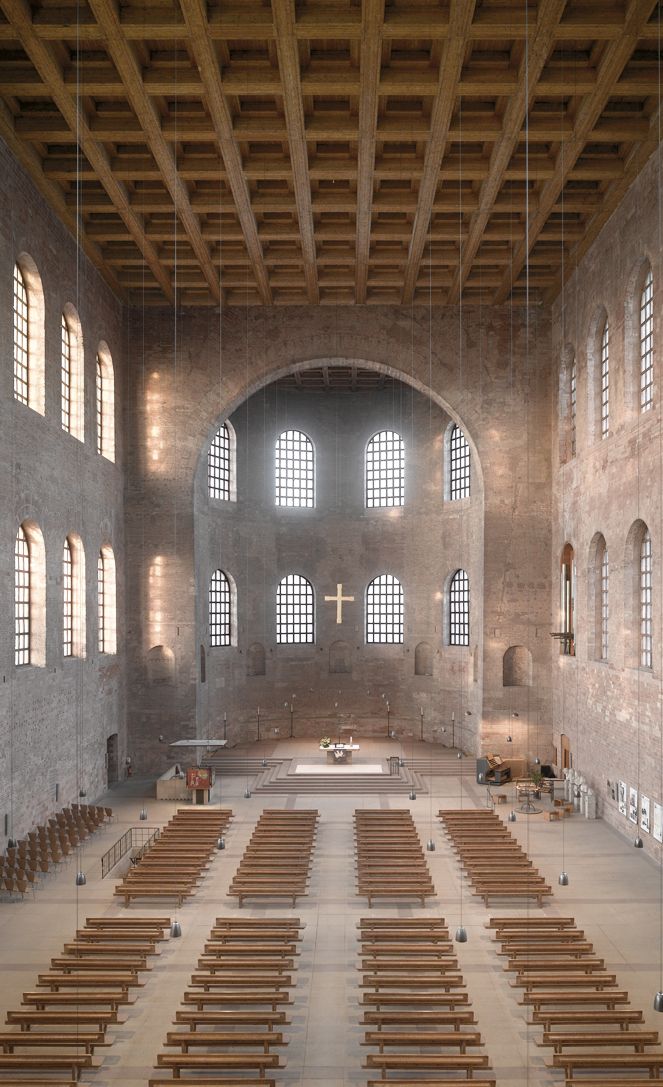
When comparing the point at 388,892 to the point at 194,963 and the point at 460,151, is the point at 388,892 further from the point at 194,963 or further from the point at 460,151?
the point at 460,151

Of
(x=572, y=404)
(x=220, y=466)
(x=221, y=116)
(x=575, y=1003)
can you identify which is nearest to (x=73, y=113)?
(x=221, y=116)

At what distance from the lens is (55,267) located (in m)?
22.1

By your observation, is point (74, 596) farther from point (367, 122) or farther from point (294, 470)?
point (294, 470)

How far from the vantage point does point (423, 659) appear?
3553 centimetres

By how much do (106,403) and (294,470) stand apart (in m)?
11.2

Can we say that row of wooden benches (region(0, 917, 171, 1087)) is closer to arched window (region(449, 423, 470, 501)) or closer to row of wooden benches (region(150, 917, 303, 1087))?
row of wooden benches (region(150, 917, 303, 1087))

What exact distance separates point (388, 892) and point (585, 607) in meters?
11.2

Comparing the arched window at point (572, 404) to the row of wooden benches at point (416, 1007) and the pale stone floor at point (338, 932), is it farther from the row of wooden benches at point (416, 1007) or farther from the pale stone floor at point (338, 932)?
the row of wooden benches at point (416, 1007)

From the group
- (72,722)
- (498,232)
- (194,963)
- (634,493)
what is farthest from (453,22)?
(72,722)

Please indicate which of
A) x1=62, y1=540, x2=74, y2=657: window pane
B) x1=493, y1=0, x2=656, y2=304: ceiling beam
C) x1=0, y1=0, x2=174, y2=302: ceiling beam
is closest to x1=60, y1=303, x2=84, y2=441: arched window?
x1=0, y1=0, x2=174, y2=302: ceiling beam

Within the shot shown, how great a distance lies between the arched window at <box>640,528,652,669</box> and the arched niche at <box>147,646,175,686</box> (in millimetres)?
15077

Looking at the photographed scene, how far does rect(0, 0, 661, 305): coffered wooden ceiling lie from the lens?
1495 centimetres

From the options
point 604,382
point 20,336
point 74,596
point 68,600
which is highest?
point 20,336

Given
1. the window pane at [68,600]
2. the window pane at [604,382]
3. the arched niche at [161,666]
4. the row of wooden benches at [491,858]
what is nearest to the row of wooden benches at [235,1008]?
the row of wooden benches at [491,858]
